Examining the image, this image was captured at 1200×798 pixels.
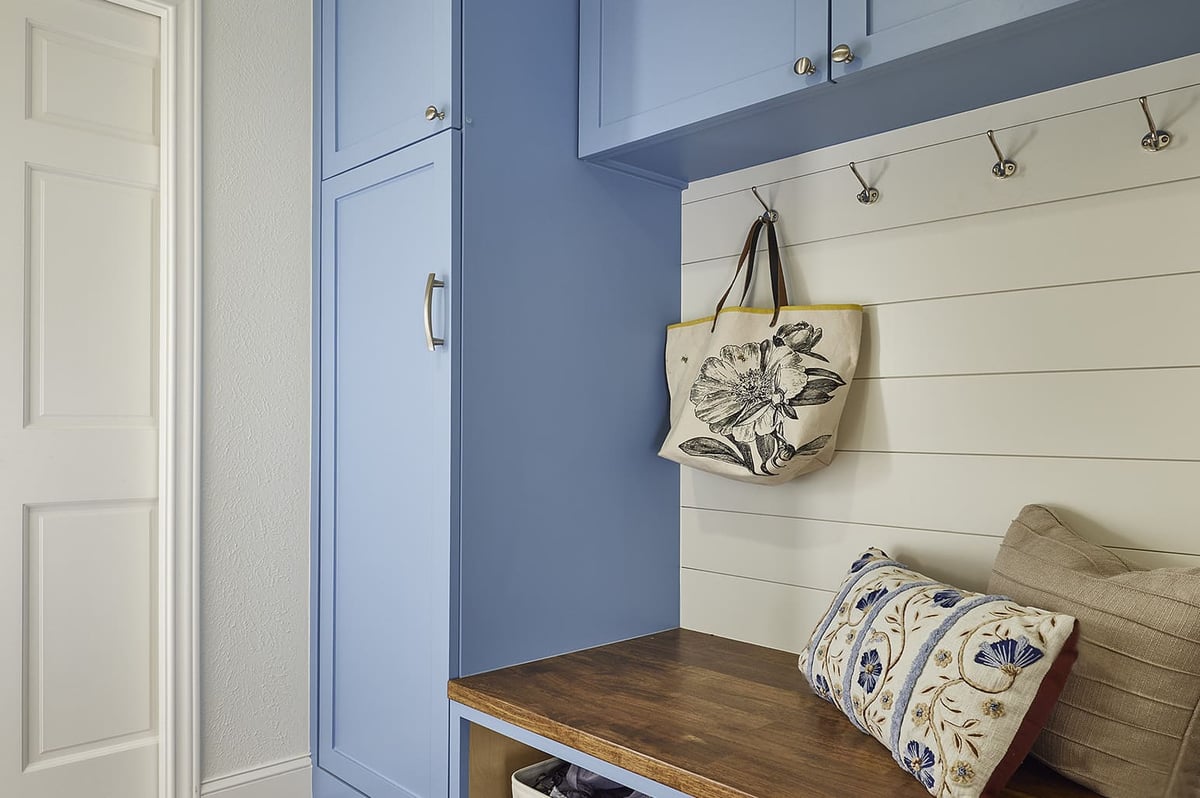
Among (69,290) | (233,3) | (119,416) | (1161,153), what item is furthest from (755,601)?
(233,3)

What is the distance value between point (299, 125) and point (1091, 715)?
1.95 metres

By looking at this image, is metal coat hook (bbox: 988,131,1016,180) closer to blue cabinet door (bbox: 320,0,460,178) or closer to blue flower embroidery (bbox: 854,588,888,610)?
blue flower embroidery (bbox: 854,588,888,610)

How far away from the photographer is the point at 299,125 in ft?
6.87

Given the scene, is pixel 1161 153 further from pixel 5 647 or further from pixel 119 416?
pixel 5 647

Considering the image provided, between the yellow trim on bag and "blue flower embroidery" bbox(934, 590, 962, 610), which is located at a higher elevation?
the yellow trim on bag

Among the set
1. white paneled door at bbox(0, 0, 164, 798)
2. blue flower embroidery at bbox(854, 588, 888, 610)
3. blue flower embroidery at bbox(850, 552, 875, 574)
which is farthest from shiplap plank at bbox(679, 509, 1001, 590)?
white paneled door at bbox(0, 0, 164, 798)

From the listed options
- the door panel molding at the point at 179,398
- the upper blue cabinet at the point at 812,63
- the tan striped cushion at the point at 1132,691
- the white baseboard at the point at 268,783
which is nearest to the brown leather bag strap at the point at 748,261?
the upper blue cabinet at the point at 812,63

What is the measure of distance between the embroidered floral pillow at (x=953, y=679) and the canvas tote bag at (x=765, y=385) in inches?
15.8

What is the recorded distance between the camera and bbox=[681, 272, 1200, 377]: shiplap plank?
131 cm

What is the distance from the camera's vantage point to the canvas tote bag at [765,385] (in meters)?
1.64

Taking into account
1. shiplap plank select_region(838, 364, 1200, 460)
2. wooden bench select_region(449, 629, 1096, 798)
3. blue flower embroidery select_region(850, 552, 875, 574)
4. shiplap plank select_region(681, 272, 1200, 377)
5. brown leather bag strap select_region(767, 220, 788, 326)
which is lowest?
wooden bench select_region(449, 629, 1096, 798)

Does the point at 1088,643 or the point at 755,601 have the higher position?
the point at 1088,643

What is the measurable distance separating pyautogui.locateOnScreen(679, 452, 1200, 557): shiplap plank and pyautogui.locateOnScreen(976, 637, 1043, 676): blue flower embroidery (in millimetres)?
412

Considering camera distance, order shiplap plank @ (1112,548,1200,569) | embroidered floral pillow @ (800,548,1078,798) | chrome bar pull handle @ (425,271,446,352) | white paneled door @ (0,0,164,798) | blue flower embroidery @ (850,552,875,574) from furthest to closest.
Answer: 1. white paneled door @ (0,0,164,798)
2. chrome bar pull handle @ (425,271,446,352)
3. blue flower embroidery @ (850,552,875,574)
4. shiplap plank @ (1112,548,1200,569)
5. embroidered floral pillow @ (800,548,1078,798)
